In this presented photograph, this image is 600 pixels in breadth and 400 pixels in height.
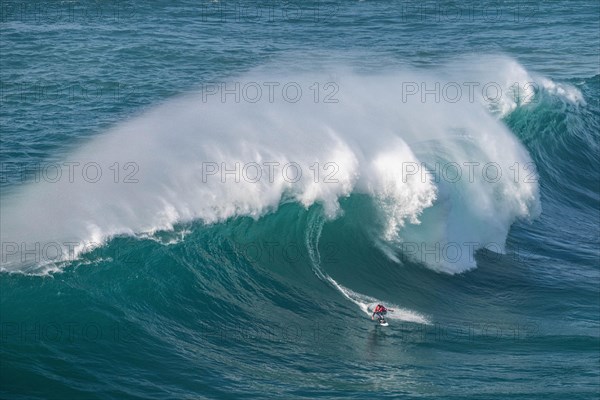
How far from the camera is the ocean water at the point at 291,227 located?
20.9 m

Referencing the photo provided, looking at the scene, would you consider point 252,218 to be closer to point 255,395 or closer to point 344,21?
point 255,395

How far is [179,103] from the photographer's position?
35844mm

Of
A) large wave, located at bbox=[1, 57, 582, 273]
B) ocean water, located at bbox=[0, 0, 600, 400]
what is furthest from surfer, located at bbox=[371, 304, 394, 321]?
large wave, located at bbox=[1, 57, 582, 273]

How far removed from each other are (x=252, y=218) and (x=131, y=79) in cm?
1593

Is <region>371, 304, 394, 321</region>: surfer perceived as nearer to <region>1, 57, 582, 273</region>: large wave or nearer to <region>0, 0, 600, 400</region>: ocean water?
<region>0, 0, 600, 400</region>: ocean water

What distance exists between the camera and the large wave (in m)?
25.3

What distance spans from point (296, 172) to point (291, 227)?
179 cm

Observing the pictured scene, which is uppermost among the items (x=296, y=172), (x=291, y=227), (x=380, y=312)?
(x=296, y=172)

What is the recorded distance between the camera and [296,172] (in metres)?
27.7

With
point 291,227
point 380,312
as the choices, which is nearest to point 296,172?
point 291,227

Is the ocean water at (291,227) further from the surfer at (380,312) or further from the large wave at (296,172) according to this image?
the surfer at (380,312)

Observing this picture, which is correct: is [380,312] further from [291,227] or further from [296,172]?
[296,172]

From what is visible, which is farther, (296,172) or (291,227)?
(296,172)

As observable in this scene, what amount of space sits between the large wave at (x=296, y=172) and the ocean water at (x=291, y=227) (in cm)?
8
